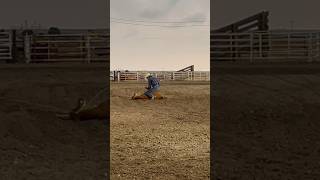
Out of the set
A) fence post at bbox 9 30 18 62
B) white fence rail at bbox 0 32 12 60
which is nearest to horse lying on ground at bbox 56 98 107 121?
fence post at bbox 9 30 18 62

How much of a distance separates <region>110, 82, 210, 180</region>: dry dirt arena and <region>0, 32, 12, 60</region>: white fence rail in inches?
144

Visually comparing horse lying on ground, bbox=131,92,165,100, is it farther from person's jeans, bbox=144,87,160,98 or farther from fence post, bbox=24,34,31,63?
fence post, bbox=24,34,31,63

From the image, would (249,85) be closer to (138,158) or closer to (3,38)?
(138,158)

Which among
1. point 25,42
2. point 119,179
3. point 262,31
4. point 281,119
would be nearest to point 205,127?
point 281,119

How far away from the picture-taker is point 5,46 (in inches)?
361

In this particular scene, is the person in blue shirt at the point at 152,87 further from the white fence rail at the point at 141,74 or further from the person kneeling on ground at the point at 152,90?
the white fence rail at the point at 141,74

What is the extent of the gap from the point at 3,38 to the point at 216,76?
16.0ft

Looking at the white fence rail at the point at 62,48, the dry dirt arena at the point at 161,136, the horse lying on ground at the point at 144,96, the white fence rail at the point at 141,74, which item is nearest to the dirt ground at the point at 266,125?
the dry dirt arena at the point at 161,136

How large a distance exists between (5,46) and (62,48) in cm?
111

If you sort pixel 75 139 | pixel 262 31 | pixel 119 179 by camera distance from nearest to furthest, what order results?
pixel 119 179 < pixel 75 139 < pixel 262 31

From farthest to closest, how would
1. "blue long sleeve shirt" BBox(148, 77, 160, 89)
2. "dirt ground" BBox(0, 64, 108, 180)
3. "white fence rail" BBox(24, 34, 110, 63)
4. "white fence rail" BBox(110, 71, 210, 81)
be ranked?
"white fence rail" BBox(24, 34, 110, 63)
"blue long sleeve shirt" BBox(148, 77, 160, 89)
"white fence rail" BBox(110, 71, 210, 81)
"dirt ground" BBox(0, 64, 108, 180)

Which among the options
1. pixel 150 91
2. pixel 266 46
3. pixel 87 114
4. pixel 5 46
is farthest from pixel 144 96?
pixel 5 46

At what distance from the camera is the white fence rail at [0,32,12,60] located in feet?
29.7

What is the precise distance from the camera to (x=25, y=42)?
29.4 ft
